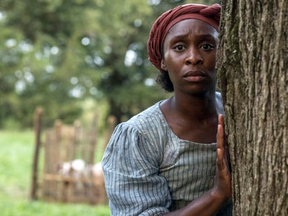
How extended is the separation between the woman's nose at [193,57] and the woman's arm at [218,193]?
0.27 meters

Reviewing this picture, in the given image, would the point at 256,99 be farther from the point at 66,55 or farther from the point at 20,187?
the point at 66,55

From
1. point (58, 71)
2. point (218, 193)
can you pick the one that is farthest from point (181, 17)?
point (58, 71)

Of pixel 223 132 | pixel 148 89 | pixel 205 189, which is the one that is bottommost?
pixel 205 189

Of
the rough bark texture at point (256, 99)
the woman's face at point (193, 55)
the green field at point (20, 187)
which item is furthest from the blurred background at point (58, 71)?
the rough bark texture at point (256, 99)

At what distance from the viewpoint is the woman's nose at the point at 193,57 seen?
2381mm

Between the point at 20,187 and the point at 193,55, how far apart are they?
9.23m

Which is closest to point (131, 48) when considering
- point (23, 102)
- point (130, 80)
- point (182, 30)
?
point (130, 80)

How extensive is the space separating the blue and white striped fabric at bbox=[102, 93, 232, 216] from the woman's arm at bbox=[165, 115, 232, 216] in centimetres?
17

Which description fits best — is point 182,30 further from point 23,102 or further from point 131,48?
point 131,48

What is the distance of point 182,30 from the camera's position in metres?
2.45

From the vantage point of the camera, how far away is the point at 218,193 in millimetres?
2250

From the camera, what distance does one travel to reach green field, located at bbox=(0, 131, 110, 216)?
8.75m

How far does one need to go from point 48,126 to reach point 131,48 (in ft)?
17.2

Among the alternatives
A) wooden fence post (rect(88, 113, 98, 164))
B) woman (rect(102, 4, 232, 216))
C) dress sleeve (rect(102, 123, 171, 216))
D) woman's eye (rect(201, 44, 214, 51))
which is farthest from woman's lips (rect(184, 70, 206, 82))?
wooden fence post (rect(88, 113, 98, 164))
